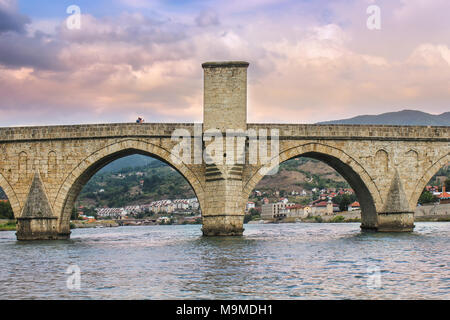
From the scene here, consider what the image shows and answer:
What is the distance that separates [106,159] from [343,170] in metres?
13.9

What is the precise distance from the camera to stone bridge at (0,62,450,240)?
3139 centimetres

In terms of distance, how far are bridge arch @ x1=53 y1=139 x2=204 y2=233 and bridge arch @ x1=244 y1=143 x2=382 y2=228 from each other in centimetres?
303

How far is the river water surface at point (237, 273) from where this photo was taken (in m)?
13.9

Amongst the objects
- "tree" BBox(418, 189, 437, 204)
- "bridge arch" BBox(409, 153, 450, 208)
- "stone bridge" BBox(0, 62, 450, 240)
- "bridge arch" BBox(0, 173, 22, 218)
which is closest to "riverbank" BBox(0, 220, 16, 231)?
"bridge arch" BBox(0, 173, 22, 218)

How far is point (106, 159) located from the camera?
34.0 meters

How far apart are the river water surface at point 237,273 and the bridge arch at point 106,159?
648 centimetres

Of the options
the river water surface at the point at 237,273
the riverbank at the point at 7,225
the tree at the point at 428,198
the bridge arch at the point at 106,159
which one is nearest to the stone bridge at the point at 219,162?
the bridge arch at the point at 106,159

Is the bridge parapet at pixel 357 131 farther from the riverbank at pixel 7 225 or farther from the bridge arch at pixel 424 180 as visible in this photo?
the riverbank at pixel 7 225

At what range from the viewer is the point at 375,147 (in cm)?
3375

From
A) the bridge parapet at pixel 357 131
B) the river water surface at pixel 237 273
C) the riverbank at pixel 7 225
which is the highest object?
the bridge parapet at pixel 357 131

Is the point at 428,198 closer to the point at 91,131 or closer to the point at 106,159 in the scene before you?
the point at 106,159
